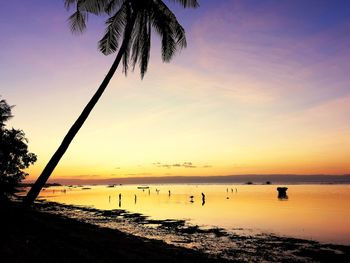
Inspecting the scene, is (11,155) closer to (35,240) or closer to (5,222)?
(35,240)

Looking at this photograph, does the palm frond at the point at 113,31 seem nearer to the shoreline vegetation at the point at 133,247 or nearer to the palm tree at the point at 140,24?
the palm tree at the point at 140,24

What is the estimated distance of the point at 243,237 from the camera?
110 ft

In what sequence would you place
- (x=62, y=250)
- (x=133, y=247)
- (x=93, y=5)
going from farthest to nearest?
(x=133, y=247)
(x=62, y=250)
(x=93, y=5)

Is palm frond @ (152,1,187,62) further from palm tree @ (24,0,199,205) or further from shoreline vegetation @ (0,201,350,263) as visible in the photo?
shoreline vegetation @ (0,201,350,263)

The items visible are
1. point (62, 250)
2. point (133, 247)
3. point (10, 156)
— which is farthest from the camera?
point (10, 156)

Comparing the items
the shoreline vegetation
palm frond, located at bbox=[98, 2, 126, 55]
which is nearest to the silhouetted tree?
the shoreline vegetation

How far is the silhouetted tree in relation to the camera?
33237mm

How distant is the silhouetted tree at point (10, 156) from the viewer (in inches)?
1309

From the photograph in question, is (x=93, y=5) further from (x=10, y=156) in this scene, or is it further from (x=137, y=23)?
(x=10, y=156)

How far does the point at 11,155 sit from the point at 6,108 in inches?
192

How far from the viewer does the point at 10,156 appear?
3425 cm

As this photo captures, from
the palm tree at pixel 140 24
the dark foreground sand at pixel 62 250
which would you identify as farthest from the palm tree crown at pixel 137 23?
the dark foreground sand at pixel 62 250

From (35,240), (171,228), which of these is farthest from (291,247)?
(35,240)

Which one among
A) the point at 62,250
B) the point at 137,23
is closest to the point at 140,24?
the point at 137,23
